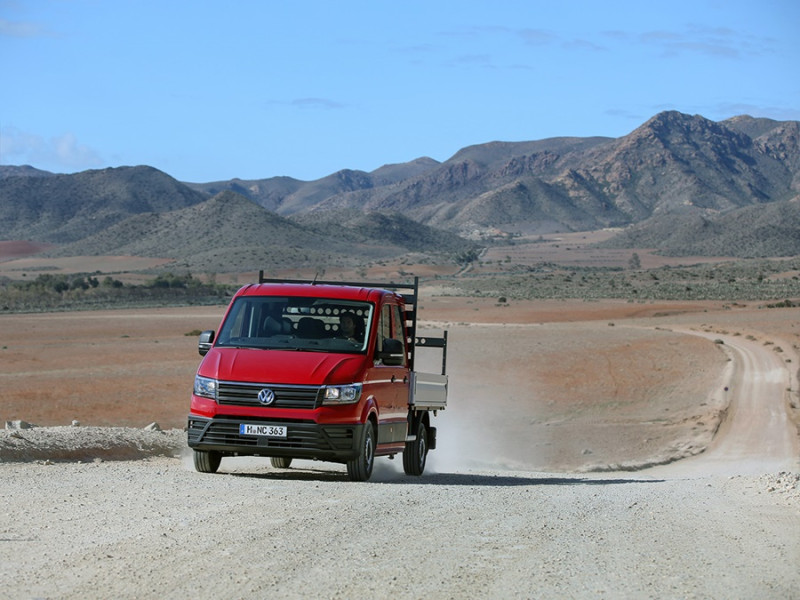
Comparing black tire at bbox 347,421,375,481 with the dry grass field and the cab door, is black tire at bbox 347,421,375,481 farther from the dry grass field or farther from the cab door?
the dry grass field

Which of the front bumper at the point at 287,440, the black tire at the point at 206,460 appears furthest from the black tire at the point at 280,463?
the front bumper at the point at 287,440

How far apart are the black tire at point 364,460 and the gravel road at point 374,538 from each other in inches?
21.4

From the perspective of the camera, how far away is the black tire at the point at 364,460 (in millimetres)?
13016

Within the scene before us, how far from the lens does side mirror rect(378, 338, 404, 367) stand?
13.3m

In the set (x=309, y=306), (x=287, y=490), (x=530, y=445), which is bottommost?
(x=530, y=445)

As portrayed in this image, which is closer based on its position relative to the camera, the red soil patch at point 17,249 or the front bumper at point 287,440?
the front bumper at point 287,440

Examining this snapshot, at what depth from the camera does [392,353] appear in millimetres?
13398

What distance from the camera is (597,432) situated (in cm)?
3231

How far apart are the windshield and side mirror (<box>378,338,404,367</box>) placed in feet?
0.82

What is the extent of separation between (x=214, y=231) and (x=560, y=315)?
101815 mm

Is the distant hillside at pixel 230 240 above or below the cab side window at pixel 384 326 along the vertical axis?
above

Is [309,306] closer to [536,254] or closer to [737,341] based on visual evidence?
[737,341]

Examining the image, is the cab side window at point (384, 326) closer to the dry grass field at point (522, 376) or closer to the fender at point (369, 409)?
the fender at point (369, 409)

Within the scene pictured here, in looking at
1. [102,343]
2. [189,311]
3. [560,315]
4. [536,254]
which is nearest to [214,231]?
[536,254]
